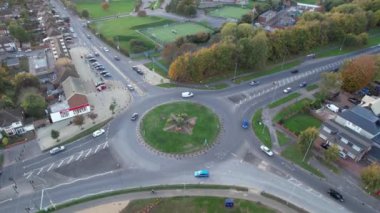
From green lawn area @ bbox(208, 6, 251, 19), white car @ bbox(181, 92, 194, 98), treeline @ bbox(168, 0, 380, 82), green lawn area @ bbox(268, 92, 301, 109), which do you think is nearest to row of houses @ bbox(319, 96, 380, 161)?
green lawn area @ bbox(268, 92, 301, 109)

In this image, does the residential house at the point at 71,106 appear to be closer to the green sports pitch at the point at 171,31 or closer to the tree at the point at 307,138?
the green sports pitch at the point at 171,31

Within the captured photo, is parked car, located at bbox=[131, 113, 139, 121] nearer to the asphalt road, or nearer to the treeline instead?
the asphalt road

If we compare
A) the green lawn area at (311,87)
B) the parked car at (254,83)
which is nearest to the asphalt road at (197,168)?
the parked car at (254,83)

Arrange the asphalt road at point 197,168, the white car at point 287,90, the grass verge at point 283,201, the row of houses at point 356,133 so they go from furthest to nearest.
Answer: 1. the white car at point 287,90
2. the row of houses at point 356,133
3. the asphalt road at point 197,168
4. the grass verge at point 283,201

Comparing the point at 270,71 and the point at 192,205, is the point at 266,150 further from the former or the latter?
the point at 270,71

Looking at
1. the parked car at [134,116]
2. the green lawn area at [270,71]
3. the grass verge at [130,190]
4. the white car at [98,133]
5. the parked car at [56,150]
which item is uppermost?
the green lawn area at [270,71]

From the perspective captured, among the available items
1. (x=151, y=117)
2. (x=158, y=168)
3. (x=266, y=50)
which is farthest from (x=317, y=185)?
(x=266, y=50)

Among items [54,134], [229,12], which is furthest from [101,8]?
[54,134]

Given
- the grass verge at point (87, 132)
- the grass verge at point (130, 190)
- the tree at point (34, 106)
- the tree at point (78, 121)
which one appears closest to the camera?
the grass verge at point (130, 190)
